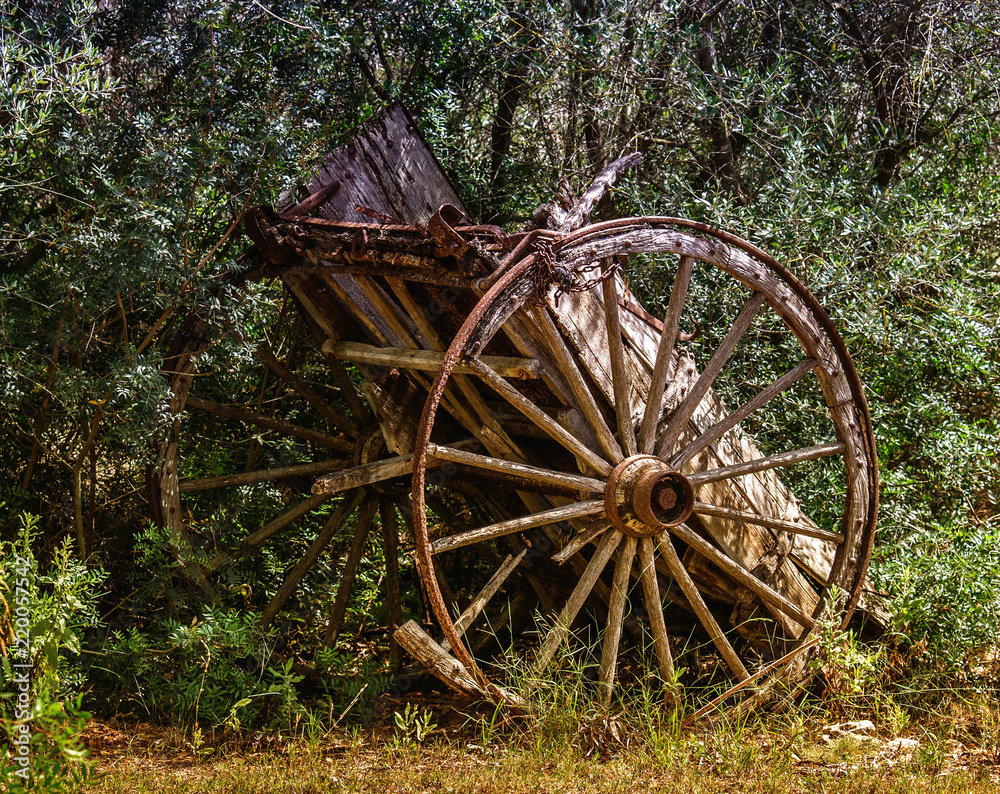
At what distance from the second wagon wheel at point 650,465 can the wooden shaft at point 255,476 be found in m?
0.70

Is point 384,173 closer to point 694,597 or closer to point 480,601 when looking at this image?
point 480,601

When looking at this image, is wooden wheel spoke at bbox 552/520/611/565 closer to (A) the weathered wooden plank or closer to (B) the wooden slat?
(B) the wooden slat

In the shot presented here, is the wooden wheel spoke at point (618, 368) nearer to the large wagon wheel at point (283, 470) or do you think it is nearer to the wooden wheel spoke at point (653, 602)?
Result: the wooden wheel spoke at point (653, 602)

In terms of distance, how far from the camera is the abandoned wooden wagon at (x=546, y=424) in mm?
2934

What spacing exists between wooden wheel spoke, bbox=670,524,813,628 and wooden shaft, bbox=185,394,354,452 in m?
1.59

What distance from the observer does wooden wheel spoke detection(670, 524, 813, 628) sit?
11.3 ft

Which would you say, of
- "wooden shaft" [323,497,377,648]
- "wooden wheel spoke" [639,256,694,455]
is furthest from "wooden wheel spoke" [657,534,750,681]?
"wooden shaft" [323,497,377,648]

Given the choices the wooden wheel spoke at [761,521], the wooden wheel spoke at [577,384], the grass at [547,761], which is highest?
the wooden wheel spoke at [577,384]

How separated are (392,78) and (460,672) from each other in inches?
135

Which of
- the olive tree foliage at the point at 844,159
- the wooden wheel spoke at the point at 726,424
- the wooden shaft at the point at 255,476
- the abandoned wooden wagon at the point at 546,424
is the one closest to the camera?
the abandoned wooden wagon at the point at 546,424

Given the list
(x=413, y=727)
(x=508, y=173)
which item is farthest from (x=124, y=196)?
(x=508, y=173)

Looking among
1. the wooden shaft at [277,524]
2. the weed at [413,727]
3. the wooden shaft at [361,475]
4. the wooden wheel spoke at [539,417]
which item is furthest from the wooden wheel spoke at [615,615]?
the wooden shaft at [277,524]

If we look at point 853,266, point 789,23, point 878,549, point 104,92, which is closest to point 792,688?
point 878,549

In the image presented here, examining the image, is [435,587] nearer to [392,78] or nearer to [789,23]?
[392,78]
